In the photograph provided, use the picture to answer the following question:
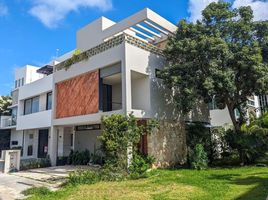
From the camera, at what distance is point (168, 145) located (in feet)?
51.3

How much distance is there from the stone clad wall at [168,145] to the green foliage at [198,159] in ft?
5.43

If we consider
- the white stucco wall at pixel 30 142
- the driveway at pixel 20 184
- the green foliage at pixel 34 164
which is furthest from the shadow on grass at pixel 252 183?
the white stucco wall at pixel 30 142

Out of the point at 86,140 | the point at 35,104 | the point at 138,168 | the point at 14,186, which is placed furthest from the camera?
the point at 35,104

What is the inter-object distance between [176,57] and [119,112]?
512 centimetres

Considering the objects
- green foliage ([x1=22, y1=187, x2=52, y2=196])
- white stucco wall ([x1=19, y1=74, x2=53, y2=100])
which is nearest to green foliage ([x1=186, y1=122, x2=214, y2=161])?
green foliage ([x1=22, y1=187, x2=52, y2=196])

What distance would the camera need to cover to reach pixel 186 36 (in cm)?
1513

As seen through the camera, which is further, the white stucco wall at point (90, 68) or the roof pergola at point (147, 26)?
the roof pergola at point (147, 26)

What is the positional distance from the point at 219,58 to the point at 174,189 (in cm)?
815

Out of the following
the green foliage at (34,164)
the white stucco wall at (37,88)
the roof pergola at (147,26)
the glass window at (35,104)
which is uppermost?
the roof pergola at (147,26)

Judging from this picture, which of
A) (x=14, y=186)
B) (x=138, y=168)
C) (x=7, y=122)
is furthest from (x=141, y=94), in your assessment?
(x=7, y=122)

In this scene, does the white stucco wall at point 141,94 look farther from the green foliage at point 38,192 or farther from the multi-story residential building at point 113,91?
the green foliage at point 38,192

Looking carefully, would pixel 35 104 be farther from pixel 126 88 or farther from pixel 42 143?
pixel 126 88

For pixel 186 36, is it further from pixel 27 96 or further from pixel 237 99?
pixel 27 96

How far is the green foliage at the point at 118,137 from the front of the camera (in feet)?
37.9
